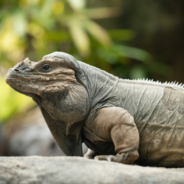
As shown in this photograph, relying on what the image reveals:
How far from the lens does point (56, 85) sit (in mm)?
2898

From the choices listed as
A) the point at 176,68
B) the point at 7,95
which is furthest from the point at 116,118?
the point at 176,68

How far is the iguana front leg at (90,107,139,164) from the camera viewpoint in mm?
2812

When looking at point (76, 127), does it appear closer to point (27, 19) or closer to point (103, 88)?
point (103, 88)

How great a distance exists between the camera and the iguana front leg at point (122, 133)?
281cm

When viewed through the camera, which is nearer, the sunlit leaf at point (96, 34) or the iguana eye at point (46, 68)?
the iguana eye at point (46, 68)

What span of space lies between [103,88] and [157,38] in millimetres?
10307

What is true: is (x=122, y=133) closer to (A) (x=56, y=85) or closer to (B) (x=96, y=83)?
(B) (x=96, y=83)

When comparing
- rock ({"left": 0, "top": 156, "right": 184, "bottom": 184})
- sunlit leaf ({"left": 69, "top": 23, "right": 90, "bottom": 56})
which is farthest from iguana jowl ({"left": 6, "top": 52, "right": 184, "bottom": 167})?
sunlit leaf ({"left": 69, "top": 23, "right": 90, "bottom": 56})

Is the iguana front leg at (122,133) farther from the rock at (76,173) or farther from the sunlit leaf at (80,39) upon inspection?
the sunlit leaf at (80,39)

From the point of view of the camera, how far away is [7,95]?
33.2ft

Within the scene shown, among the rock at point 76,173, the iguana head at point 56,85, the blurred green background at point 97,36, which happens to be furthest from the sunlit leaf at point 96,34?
the rock at point 76,173

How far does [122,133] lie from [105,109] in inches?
11.7

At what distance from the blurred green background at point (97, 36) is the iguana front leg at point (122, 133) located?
6928 mm

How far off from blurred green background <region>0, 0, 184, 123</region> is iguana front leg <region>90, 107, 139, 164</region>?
22.7ft
